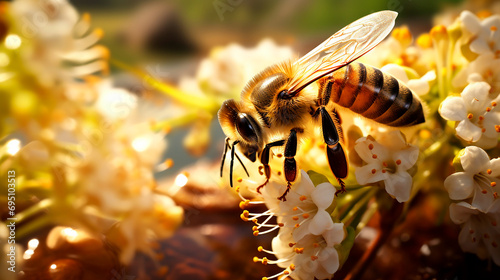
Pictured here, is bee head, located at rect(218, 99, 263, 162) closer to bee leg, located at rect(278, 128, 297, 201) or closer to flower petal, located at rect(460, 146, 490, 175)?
bee leg, located at rect(278, 128, 297, 201)

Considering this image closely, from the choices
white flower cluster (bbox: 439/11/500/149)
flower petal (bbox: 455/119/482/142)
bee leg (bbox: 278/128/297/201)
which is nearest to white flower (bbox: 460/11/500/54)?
white flower cluster (bbox: 439/11/500/149)

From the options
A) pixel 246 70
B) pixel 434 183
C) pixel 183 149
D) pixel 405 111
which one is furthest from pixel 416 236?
pixel 183 149

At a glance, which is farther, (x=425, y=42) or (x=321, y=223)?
(x=425, y=42)

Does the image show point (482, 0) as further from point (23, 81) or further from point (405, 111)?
point (23, 81)

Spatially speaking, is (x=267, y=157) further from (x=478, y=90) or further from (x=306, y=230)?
(x=478, y=90)

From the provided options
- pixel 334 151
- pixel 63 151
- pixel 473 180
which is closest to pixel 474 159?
pixel 473 180

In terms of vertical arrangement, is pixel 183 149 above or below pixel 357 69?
above

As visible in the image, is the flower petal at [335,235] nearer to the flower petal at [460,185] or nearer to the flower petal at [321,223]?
the flower petal at [321,223]
